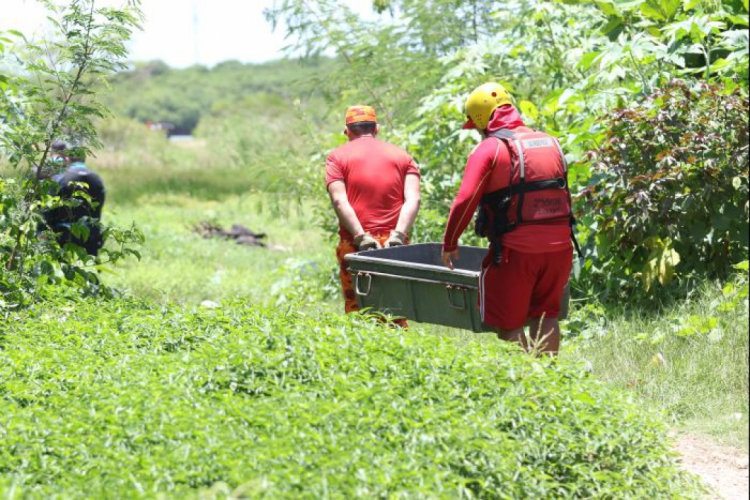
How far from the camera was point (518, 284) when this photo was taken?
19.7 feet

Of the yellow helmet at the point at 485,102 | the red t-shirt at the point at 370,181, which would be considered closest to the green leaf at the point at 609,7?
the red t-shirt at the point at 370,181

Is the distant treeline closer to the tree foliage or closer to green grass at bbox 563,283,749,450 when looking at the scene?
the tree foliage

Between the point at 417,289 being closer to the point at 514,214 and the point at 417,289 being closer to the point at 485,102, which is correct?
the point at 514,214

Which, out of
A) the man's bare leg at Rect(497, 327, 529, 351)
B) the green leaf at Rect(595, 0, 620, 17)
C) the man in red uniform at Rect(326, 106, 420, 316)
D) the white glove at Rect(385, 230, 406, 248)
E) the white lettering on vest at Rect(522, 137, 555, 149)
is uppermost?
the green leaf at Rect(595, 0, 620, 17)

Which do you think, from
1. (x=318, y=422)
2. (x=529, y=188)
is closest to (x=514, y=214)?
(x=529, y=188)

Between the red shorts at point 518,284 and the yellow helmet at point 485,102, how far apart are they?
2.42ft

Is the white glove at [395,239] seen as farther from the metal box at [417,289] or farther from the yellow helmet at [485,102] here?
the yellow helmet at [485,102]

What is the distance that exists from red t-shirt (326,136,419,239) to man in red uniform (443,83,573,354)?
137 centimetres

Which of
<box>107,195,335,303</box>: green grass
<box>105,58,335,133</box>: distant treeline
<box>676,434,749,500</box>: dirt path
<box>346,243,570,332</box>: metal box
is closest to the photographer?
<box>676,434,749,500</box>: dirt path

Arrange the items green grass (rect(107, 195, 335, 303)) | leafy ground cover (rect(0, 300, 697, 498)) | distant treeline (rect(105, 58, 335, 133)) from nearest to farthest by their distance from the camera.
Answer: leafy ground cover (rect(0, 300, 697, 498)) → green grass (rect(107, 195, 335, 303)) → distant treeline (rect(105, 58, 335, 133))

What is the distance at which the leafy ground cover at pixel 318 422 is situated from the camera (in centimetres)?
397

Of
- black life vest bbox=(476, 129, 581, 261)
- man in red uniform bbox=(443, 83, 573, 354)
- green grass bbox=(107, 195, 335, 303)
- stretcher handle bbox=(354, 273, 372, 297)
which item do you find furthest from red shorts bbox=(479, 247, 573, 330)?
green grass bbox=(107, 195, 335, 303)

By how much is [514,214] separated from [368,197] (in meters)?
1.77

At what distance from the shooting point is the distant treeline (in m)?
102
